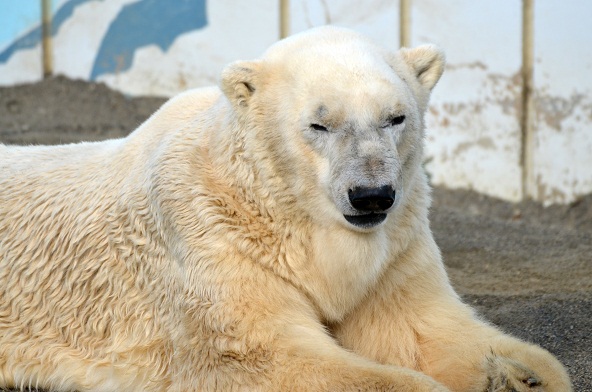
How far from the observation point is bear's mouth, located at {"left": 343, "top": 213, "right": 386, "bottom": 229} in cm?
294

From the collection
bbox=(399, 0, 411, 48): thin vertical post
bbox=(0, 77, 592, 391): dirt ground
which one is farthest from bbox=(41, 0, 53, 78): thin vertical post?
bbox=(399, 0, 411, 48): thin vertical post

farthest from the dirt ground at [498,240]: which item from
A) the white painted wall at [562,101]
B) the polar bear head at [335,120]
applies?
the polar bear head at [335,120]

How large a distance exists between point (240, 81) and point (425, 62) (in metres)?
0.61

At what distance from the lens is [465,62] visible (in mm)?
7719

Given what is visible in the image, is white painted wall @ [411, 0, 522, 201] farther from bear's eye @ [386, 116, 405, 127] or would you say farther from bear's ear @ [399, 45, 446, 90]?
bear's eye @ [386, 116, 405, 127]

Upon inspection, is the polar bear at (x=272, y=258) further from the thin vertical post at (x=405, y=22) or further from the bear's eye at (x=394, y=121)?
the thin vertical post at (x=405, y=22)

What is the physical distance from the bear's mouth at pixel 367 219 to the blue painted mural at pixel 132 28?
588 cm

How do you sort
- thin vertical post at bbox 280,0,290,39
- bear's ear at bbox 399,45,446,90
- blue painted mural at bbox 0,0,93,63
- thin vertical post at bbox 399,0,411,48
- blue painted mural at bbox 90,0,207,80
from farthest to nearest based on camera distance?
blue painted mural at bbox 0,0,93,63 → blue painted mural at bbox 90,0,207,80 → thin vertical post at bbox 280,0,290,39 → thin vertical post at bbox 399,0,411,48 → bear's ear at bbox 399,45,446,90

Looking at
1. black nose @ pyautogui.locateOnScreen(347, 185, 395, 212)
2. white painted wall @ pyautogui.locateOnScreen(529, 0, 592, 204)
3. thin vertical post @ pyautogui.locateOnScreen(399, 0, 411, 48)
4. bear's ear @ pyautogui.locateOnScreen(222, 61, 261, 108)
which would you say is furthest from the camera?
thin vertical post @ pyautogui.locateOnScreen(399, 0, 411, 48)

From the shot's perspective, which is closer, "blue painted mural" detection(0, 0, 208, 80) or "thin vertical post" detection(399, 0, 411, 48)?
"thin vertical post" detection(399, 0, 411, 48)

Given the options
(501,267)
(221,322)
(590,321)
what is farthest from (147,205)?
(501,267)

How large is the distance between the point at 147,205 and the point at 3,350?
78 centimetres

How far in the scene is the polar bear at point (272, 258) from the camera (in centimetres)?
294

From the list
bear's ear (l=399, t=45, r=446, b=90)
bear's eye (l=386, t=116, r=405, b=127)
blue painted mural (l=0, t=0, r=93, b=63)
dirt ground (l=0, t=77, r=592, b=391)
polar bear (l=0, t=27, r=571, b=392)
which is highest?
bear's ear (l=399, t=45, r=446, b=90)
